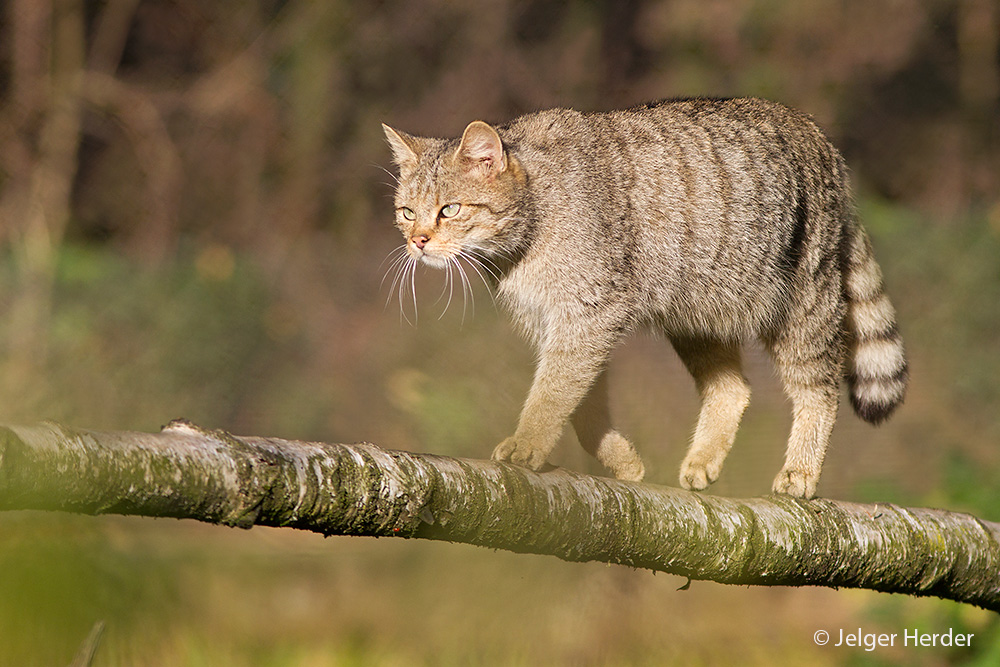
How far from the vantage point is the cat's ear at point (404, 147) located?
128 inches

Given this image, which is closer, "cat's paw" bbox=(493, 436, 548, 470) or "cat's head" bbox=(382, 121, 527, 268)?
"cat's paw" bbox=(493, 436, 548, 470)

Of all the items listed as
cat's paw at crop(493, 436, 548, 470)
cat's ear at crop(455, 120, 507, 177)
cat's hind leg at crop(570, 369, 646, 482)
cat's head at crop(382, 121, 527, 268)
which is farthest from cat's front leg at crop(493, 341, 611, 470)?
cat's ear at crop(455, 120, 507, 177)

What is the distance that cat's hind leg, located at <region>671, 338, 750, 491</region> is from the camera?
331cm

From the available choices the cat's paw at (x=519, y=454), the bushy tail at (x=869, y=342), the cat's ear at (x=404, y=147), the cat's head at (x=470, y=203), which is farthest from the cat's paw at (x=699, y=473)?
the cat's ear at (x=404, y=147)

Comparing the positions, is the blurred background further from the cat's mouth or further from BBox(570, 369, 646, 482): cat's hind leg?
the cat's mouth

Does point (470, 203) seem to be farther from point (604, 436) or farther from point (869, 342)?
point (869, 342)

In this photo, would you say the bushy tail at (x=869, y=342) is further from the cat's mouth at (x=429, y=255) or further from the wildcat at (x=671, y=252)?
the cat's mouth at (x=429, y=255)

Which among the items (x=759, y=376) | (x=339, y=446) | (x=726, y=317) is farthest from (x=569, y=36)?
(x=339, y=446)

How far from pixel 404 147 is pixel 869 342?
1716 millimetres

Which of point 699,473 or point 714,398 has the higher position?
point 714,398

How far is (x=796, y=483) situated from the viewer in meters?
3.14

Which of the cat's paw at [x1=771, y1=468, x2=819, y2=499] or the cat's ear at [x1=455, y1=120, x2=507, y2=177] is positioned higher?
the cat's ear at [x1=455, y1=120, x2=507, y2=177]

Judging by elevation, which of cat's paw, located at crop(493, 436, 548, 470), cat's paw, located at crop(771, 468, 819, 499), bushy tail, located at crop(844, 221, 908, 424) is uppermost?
bushy tail, located at crop(844, 221, 908, 424)

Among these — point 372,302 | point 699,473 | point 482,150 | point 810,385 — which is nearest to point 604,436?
point 699,473
